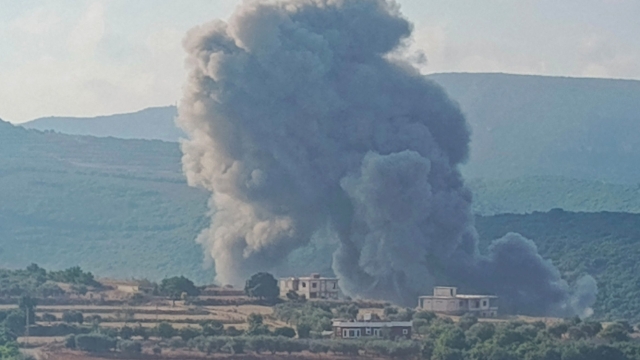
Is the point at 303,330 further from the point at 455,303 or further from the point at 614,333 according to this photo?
the point at 455,303

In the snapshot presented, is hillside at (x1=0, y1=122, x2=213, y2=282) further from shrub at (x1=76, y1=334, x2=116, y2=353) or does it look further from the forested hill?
shrub at (x1=76, y1=334, x2=116, y2=353)

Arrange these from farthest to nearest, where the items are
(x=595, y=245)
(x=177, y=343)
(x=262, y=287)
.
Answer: (x=595, y=245), (x=262, y=287), (x=177, y=343)

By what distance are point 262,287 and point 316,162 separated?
36.8 ft

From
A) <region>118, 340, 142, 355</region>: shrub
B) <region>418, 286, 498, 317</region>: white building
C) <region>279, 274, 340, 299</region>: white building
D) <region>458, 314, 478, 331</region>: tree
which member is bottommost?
<region>118, 340, 142, 355</region>: shrub

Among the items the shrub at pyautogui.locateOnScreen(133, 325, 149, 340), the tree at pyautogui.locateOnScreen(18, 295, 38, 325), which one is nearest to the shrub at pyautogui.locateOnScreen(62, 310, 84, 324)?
the tree at pyautogui.locateOnScreen(18, 295, 38, 325)

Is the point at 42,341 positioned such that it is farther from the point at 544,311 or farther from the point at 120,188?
the point at 120,188

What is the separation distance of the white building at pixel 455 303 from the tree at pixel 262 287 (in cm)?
585

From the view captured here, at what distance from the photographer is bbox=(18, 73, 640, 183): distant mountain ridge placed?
179 meters

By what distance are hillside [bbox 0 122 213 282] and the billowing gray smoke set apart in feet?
64.2

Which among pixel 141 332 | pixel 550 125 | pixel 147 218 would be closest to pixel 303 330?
pixel 141 332

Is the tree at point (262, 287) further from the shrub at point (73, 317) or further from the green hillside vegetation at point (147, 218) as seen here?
the green hillside vegetation at point (147, 218)

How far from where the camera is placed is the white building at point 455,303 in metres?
82.7

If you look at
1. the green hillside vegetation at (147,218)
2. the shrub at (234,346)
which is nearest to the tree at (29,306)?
the shrub at (234,346)

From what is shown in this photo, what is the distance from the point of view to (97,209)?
133750mm
